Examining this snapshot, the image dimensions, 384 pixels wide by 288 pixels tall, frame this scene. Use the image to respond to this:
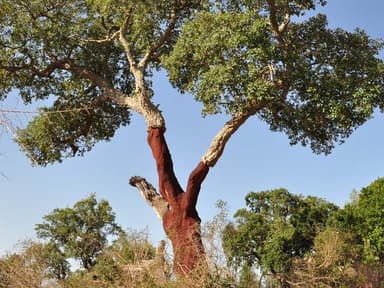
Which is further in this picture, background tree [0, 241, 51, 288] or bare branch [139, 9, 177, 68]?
bare branch [139, 9, 177, 68]

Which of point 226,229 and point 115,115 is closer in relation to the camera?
point 226,229

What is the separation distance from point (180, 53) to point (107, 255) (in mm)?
4281

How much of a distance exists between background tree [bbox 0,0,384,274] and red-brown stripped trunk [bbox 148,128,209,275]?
0.02m

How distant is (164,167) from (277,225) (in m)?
8.77

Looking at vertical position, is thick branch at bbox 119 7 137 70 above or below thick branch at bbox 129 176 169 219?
above

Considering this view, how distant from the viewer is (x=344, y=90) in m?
12.3

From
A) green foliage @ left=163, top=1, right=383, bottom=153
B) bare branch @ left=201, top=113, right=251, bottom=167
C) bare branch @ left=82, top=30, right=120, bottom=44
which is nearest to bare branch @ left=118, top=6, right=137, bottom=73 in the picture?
bare branch @ left=82, top=30, right=120, bottom=44

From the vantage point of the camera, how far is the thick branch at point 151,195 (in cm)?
1284

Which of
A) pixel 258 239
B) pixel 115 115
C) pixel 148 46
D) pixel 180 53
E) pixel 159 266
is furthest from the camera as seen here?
pixel 258 239

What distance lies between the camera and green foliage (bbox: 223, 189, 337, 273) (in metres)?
20.0

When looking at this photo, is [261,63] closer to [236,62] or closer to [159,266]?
[236,62]

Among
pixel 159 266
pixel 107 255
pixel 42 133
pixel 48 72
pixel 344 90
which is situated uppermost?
pixel 48 72

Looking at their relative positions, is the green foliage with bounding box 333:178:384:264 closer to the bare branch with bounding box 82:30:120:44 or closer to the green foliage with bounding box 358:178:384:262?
the green foliage with bounding box 358:178:384:262

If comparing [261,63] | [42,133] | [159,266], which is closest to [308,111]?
[261,63]
